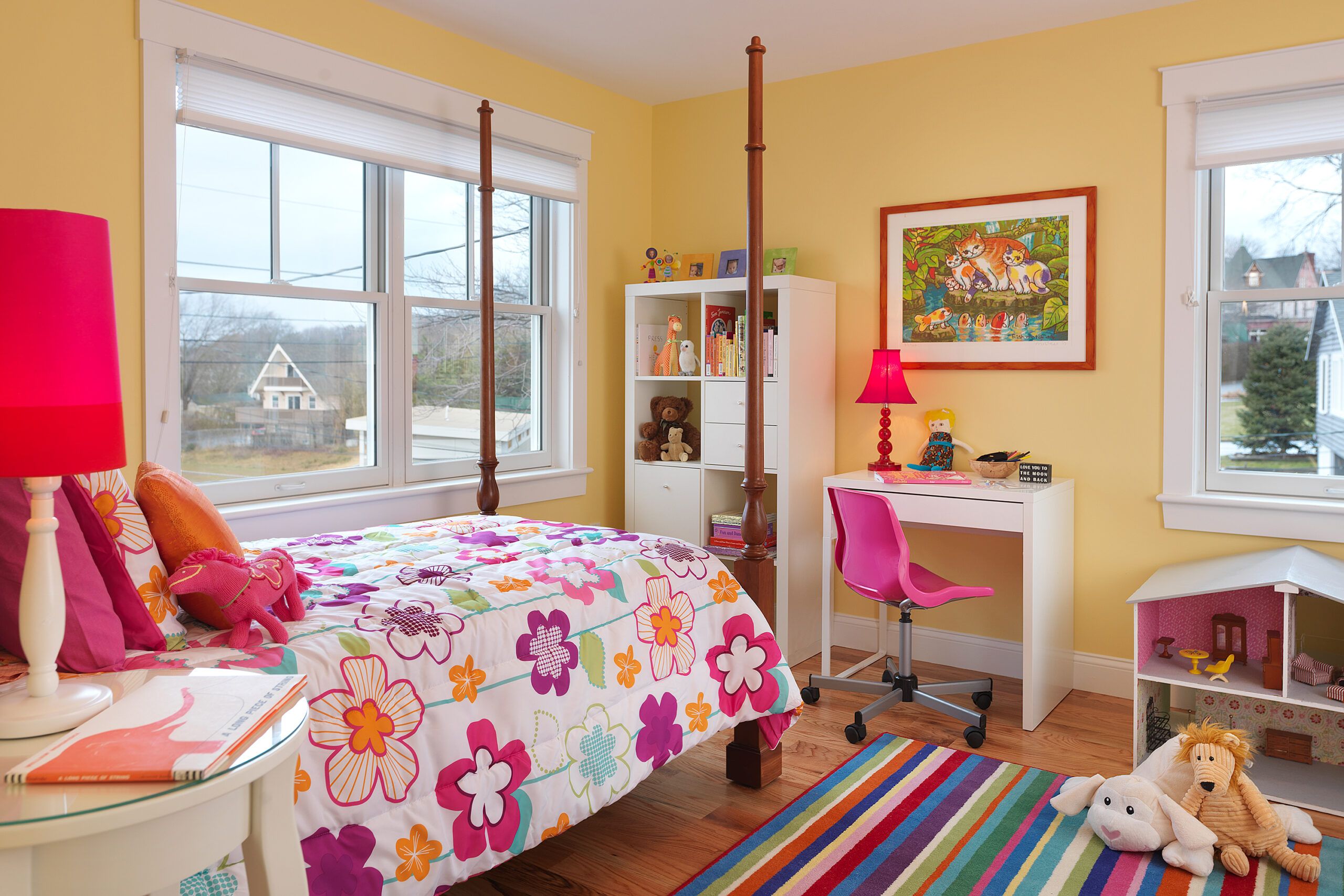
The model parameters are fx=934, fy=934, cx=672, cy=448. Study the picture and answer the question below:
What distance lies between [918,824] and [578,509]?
2230 millimetres

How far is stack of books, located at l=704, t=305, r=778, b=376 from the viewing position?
12.8ft

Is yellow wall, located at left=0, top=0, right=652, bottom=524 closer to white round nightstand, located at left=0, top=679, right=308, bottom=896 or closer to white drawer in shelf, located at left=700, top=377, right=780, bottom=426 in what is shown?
white drawer in shelf, located at left=700, top=377, right=780, bottom=426

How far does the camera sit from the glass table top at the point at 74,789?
3.05ft

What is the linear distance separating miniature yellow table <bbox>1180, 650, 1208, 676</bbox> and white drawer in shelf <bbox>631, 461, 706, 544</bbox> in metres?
1.89

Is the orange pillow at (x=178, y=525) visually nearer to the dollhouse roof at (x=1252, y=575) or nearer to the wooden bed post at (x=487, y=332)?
the wooden bed post at (x=487, y=332)

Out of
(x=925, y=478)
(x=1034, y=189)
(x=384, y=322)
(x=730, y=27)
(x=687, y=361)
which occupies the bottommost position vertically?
(x=925, y=478)

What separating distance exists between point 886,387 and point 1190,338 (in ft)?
3.47

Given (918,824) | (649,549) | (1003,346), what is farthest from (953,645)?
(649,549)

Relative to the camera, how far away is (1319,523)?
120 inches

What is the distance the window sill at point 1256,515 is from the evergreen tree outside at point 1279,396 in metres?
0.20

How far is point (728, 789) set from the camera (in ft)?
8.80

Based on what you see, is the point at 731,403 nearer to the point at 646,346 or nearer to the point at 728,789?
the point at 646,346

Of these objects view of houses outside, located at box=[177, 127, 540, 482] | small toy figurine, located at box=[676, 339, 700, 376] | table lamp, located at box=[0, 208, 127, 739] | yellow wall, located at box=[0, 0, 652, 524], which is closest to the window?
view of houses outside, located at box=[177, 127, 540, 482]

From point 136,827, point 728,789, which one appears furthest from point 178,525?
point 728,789
